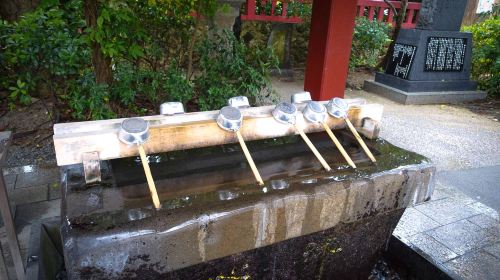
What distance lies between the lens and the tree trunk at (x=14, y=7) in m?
4.85

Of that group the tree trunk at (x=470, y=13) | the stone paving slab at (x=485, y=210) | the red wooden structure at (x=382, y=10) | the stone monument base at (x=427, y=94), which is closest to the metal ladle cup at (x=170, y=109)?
the stone paving slab at (x=485, y=210)

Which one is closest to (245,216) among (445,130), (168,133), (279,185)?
(279,185)

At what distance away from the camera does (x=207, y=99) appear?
14.6 feet

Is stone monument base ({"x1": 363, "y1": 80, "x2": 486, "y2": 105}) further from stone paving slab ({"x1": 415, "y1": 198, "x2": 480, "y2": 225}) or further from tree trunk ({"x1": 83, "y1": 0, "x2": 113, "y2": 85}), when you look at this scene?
tree trunk ({"x1": 83, "y1": 0, "x2": 113, "y2": 85})

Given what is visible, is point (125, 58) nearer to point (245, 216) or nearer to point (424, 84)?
point (245, 216)

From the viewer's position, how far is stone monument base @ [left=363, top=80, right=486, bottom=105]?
7.87 m

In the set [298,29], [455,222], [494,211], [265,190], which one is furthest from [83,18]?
[298,29]

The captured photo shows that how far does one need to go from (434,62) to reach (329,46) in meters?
5.26

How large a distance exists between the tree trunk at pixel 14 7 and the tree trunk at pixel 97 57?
73.7 inches

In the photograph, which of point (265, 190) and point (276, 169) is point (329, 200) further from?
point (276, 169)

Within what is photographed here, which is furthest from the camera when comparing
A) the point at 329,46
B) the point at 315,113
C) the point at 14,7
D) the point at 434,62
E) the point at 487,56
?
the point at 487,56

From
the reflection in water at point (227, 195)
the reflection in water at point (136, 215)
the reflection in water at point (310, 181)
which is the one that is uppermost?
the reflection in water at point (310, 181)

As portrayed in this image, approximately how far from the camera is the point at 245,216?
1.47m

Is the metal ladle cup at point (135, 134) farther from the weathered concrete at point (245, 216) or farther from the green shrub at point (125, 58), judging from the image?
the green shrub at point (125, 58)
